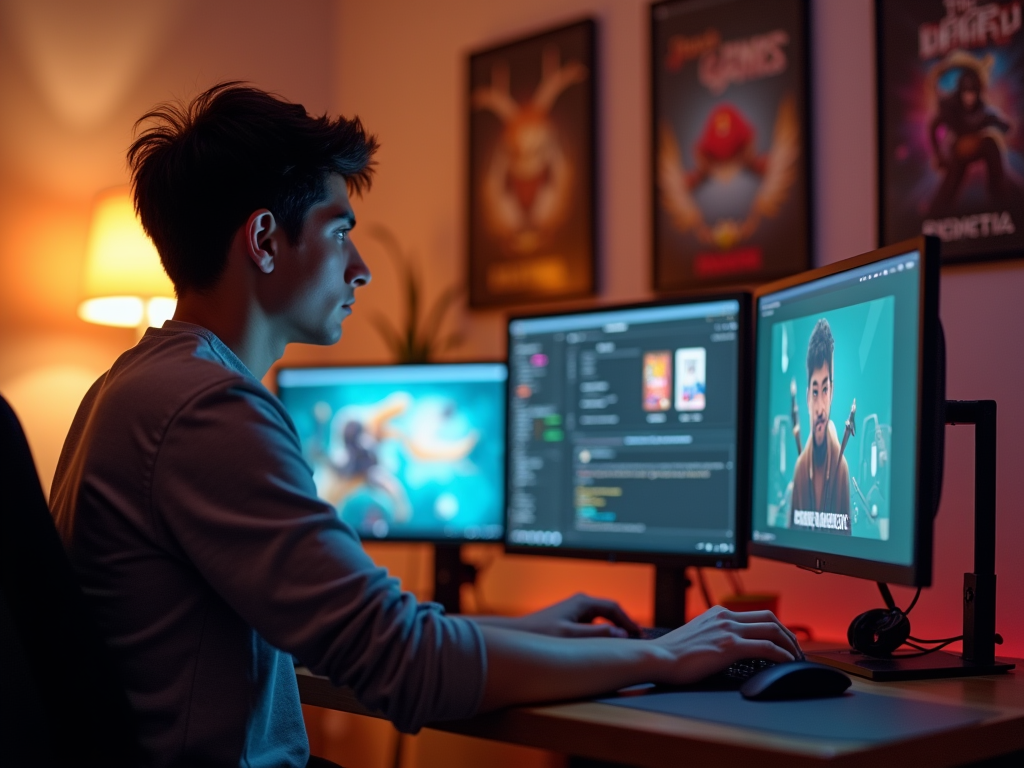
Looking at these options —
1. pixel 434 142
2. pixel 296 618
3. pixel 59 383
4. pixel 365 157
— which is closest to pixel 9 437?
pixel 296 618

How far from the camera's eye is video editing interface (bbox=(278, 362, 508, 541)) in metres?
2.07

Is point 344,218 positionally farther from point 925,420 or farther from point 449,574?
point 449,574

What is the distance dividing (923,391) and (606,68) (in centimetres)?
139

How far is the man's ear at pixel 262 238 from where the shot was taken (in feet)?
3.98

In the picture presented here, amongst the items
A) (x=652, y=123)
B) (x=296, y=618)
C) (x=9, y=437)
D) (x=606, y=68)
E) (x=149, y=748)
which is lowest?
(x=149, y=748)

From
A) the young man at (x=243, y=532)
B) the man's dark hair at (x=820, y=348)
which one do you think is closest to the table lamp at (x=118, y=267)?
the young man at (x=243, y=532)

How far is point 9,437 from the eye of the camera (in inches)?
37.0

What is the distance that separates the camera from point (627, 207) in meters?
2.28

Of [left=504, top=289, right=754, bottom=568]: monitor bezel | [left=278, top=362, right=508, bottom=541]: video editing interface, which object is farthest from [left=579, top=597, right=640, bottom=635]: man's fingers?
[left=278, top=362, right=508, bottom=541]: video editing interface

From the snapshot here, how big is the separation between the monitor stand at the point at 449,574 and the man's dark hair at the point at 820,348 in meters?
0.90

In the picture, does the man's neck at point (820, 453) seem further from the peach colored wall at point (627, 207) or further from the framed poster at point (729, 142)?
the framed poster at point (729, 142)

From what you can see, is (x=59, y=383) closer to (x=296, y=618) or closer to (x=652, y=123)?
(x=652, y=123)

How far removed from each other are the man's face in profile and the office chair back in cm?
94

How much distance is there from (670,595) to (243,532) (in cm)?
95
